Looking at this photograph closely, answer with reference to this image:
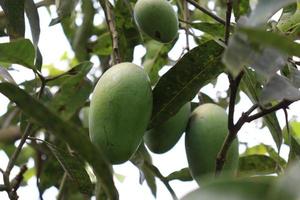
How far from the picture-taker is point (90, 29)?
1.49m

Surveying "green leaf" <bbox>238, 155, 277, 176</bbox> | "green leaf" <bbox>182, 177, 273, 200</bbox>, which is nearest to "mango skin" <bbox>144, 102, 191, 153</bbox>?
"green leaf" <bbox>238, 155, 277, 176</bbox>

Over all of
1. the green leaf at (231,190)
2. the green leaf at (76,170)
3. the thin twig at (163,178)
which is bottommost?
the thin twig at (163,178)

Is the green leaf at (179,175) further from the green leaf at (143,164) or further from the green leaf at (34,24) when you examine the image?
the green leaf at (34,24)

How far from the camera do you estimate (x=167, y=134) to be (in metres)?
0.95

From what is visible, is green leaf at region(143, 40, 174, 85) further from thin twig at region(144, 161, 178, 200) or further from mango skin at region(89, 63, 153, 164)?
mango skin at region(89, 63, 153, 164)

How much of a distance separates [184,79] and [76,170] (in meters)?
0.24

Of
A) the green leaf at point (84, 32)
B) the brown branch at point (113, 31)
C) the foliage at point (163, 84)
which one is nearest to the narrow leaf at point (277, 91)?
the foliage at point (163, 84)

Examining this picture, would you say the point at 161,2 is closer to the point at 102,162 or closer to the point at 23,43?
the point at 23,43

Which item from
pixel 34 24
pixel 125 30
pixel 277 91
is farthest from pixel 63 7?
pixel 277 91

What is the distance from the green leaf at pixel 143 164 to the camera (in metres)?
1.21

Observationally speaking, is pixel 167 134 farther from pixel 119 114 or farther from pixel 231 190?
pixel 231 190

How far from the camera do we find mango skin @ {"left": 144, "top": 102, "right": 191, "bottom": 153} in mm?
953

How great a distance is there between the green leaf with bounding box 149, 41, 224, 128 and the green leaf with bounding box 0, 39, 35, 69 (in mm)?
196

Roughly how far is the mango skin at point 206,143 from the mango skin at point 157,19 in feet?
0.46
